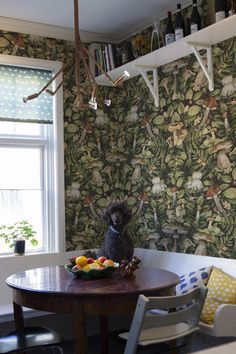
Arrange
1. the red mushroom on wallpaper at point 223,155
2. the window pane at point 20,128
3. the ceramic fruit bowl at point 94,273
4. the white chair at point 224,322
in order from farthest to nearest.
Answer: the window pane at point 20,128
the red mushroom on wallpaper at point 223,155
the white chair at point 224,322
the ceramic fruit bowl at point 94,273

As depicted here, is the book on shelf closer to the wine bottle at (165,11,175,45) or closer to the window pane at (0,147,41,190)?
the wine bottle at (165,11,175,45)

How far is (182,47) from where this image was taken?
349 cm

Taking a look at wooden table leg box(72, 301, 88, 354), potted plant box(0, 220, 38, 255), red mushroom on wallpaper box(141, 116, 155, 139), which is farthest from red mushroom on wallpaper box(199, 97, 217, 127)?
wooden table leg box(72, 301, 88, 354)

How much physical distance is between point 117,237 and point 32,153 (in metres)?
1.21

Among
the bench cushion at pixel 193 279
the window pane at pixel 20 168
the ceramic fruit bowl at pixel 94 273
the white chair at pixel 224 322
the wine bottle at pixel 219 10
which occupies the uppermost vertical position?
the wine bottle at pixel 219 10

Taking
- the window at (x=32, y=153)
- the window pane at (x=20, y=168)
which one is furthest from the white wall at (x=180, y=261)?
the window pane at (x=20, y=168)

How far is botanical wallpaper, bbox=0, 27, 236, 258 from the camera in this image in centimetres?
343

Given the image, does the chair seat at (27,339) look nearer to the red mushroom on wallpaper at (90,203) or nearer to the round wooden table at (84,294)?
the round wooden table at (84,294)

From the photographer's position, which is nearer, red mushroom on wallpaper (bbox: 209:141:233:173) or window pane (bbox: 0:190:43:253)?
red mushroom on wallpaper (bbox: 209:141:233:173)

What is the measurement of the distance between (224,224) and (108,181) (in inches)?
56.3

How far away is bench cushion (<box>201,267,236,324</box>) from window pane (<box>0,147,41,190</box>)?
1.86 metres

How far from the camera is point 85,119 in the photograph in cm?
440

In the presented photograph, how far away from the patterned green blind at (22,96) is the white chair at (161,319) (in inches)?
90.1

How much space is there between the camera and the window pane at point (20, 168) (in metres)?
4.06
